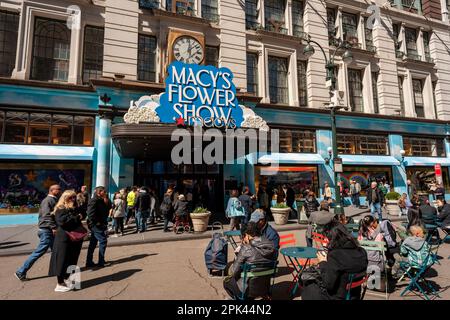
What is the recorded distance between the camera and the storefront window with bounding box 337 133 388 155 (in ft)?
60.3

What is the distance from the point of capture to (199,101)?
42.8ft

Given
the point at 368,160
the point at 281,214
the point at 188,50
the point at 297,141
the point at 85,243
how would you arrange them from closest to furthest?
1. the point at 85,243
2. the point at 281,214
3. the point at 188,50
4. the point at 297,141
5. the point at 368,160

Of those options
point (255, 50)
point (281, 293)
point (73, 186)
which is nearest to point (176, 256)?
point (281, 293)

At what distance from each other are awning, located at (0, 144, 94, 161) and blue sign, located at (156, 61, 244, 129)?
15.1ft

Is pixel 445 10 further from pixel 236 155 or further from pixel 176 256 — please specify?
pixel 176 256

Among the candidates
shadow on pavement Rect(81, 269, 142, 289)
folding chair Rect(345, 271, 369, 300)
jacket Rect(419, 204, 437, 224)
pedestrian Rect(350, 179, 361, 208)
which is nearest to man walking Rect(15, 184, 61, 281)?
shadow on pavement Rect(81, 269, 142, 289)

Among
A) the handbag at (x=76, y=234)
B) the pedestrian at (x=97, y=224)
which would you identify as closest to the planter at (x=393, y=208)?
the pedestrian at (x=97, y=224)

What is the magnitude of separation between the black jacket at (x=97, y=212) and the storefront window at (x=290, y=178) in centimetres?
1050

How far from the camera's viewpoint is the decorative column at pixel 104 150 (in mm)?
12539

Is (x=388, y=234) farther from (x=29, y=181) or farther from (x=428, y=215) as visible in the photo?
(x=29, y=181)

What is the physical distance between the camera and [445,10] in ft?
79.5

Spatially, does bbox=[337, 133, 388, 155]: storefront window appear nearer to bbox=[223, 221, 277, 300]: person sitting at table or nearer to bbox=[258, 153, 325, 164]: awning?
bbox=[258, 153, 325, 164]: awning

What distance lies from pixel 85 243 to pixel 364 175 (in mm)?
18219

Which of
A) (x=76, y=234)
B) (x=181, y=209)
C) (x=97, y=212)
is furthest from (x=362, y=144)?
(x=76, y=234)
